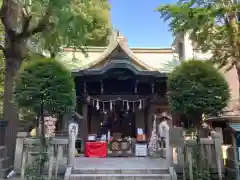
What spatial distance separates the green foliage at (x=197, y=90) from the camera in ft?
22.8

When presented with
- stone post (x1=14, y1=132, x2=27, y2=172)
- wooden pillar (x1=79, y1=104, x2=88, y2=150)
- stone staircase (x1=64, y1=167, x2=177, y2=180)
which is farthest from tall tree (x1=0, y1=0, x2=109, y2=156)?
wooden pillar (x1=79, y1=104, x2=88, y2=150)

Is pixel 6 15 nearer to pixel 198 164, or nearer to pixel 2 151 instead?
pixel 2 151

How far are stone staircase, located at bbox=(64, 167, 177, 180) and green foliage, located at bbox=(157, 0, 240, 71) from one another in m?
5.65

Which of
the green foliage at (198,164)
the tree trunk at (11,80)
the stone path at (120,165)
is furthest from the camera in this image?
the tree trunk at (11,80)

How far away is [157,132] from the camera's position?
12789 millimetres

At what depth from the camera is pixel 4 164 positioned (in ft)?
26.5

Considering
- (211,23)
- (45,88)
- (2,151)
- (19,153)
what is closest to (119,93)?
(211,23)

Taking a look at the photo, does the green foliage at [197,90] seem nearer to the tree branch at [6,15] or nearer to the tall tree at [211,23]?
the tall tree at [211,23]

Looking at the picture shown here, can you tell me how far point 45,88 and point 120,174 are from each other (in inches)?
133

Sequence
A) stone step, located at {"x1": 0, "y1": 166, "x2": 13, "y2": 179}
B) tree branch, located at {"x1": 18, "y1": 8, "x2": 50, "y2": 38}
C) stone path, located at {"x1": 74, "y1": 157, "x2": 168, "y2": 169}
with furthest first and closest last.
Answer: tree branch, located at {"x1": 18, "y1": 8, "x2": 50, "y2": 38} < stone path, located at {"x1": 74, "y1": 157, "x2": 168, "y2": 169} < stone step, located at {"x1": 0, "y1": 166, "x2": 13, "y2": 179}

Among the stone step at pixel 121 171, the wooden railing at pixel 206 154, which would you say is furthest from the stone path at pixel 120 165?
the wooden railing at pixel 206 154

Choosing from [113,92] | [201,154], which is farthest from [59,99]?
[113,92]

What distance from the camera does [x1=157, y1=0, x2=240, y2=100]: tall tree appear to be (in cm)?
962

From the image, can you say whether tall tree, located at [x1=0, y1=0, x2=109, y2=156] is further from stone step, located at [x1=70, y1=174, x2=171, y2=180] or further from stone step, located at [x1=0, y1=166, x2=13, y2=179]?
stone step, located at [x1=70, y1=174, x2=171, y2=180]
